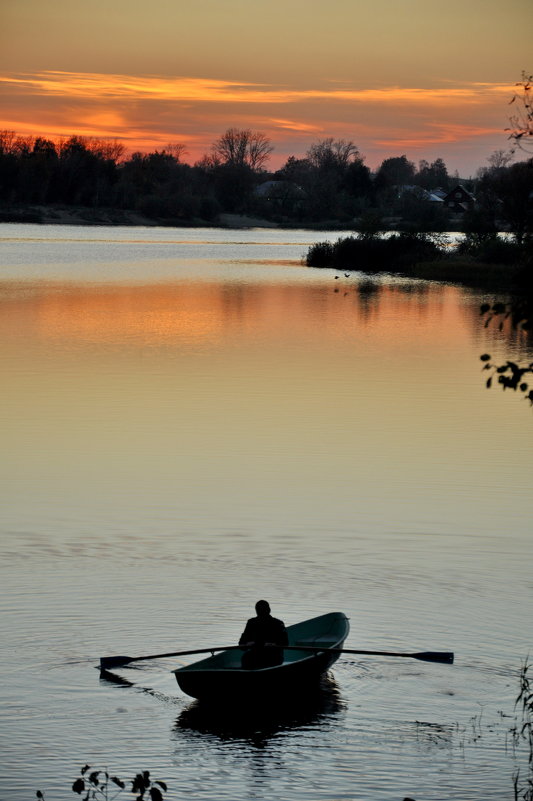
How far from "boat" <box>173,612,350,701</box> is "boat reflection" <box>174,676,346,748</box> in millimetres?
135

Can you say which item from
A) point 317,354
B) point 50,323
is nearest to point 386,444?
point 317,354

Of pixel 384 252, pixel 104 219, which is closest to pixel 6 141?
pixel 104 219

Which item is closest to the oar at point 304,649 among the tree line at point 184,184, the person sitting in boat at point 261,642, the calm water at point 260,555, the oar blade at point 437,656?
the oar blade at point 437,656

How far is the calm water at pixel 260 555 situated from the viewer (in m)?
11.5

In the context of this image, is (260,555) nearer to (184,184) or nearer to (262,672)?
(262,672)

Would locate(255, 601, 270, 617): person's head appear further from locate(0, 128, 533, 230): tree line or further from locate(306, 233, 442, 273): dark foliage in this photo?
locate(0, 128, 533, 230): tree line

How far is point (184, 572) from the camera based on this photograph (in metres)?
16.6

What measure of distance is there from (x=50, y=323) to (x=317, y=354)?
1218 cm

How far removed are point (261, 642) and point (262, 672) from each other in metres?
0.40

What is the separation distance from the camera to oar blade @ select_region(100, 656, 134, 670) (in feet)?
42.0

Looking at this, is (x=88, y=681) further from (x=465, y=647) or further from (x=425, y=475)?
(x=425, y=475)

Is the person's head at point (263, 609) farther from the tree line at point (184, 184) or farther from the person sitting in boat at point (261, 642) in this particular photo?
the tree line at point (184, 184)

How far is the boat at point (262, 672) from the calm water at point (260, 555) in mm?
273

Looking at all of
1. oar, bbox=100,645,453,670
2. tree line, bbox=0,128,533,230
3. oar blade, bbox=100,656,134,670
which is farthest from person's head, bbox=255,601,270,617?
tree line, bbox=0,128,533,230
